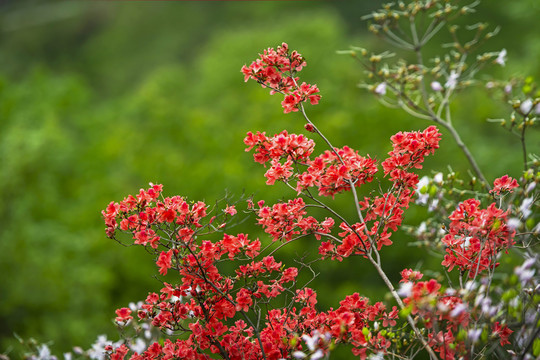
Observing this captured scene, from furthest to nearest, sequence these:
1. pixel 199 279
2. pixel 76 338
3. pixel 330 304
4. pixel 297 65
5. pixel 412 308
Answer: pixel 76 338 < pixel 330 304 < pixel 297 65 < pixel 199 279 < pixel 412 308

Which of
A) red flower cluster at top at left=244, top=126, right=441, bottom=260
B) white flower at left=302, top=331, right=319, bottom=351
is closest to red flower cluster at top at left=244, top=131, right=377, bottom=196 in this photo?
red flower cluster at top at left=244, top=126, right=441, bottom=260

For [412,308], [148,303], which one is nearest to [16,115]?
[148,303]

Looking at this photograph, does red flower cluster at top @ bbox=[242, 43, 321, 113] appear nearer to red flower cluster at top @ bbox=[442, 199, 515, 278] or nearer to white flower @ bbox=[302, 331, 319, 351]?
red flower cluster at top @ bbox=[442, 199, 515, 278]

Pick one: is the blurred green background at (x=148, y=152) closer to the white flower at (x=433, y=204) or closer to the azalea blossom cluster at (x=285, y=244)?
the azalea blossom cluster at (x=285, y=244)

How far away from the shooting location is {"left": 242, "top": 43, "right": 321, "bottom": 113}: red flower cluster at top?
9.52ft

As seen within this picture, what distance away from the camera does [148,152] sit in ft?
40.6

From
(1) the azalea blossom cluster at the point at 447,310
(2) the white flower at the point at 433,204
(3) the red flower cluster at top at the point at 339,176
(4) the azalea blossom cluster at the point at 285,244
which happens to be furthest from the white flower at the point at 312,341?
(2) the white flower at the point at 433,204

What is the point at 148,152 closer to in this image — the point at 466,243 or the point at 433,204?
the point at 433,204

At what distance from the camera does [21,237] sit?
996 centimetres

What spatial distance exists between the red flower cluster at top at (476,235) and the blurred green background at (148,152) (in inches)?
44.6

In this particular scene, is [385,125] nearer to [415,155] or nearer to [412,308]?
[415,155]

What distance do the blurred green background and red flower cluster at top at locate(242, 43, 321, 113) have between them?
584 millimetres

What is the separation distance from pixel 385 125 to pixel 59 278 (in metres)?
6.91

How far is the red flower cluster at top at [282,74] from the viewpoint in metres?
2.90
